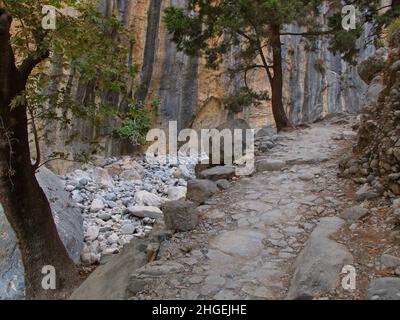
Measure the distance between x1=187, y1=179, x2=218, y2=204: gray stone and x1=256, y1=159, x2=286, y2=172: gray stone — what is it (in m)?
1.27

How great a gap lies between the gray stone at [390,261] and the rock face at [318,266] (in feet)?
0.87

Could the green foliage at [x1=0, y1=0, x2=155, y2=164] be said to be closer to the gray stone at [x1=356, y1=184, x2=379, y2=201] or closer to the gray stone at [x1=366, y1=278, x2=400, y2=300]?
the gray stone at [x1=356, y1=184, x2=379, y2=201]

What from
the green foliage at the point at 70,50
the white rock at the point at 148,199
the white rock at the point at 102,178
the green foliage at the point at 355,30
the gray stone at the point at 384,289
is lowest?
the white rock at the point at 148,199

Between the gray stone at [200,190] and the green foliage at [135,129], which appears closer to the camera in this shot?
the gray stone at [200,190]

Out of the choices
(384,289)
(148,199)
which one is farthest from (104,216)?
(384,289)

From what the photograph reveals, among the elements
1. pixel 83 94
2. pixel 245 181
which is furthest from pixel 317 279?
pixel 83 94

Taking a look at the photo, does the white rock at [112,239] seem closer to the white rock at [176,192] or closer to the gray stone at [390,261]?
the white rock at [176,192]

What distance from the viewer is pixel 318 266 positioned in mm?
3604

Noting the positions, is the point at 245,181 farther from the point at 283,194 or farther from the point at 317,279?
the point at 317,279

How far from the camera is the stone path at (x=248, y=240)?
3785 millimetres

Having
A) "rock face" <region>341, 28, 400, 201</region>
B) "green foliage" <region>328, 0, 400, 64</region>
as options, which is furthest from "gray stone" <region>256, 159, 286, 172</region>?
"green foliage" <region>328, 0, 400, 64</region>

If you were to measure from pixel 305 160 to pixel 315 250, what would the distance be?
12.1 ft

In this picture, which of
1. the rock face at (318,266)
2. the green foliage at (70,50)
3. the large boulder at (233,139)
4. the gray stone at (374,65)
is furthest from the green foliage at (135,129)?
the rock face at (318,266)

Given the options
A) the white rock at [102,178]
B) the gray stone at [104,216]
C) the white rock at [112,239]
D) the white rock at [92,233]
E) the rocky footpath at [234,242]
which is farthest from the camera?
the white rock at [102,178]
